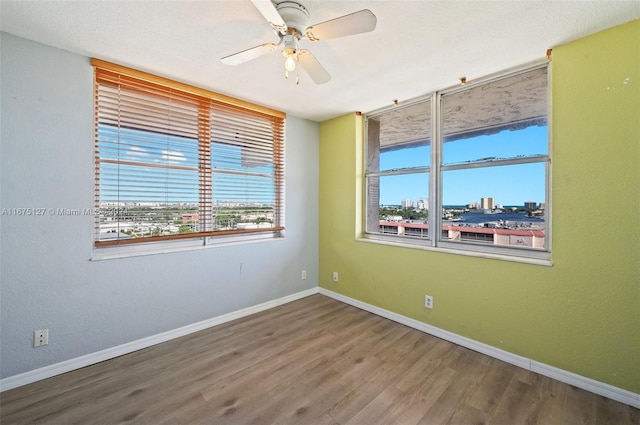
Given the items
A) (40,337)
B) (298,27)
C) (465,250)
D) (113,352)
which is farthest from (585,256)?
(40,337)

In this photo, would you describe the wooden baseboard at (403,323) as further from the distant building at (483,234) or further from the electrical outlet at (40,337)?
the distant building at (483,234)

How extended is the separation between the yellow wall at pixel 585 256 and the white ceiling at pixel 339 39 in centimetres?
35

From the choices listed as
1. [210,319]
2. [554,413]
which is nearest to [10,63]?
[210,319]

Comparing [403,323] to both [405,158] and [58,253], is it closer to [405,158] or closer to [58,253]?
[405,158]

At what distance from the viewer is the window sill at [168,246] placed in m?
2.28

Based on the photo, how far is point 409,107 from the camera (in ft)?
10.1

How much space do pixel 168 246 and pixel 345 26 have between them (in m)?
2.44

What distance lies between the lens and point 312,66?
5.82ft

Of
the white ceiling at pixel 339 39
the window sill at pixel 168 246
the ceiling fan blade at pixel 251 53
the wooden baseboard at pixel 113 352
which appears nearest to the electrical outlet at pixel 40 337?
the wooden baseboard at pixel 113 352

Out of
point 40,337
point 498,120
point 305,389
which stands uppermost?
point 498,120

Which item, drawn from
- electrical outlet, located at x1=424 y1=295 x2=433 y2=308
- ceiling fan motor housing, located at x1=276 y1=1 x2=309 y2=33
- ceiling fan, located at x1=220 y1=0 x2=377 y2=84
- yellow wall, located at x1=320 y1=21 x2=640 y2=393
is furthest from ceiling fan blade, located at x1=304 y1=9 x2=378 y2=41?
electrical outlet, located at x1=424 y1=295 x2=433 y2=308

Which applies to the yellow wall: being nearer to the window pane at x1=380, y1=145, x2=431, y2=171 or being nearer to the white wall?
the window pane at x1=380, y1=145, x2=431, y2=171

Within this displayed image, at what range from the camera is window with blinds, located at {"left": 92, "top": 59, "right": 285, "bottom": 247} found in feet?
7.50

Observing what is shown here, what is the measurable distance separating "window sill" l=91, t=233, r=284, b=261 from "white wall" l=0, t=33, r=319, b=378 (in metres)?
0.05
